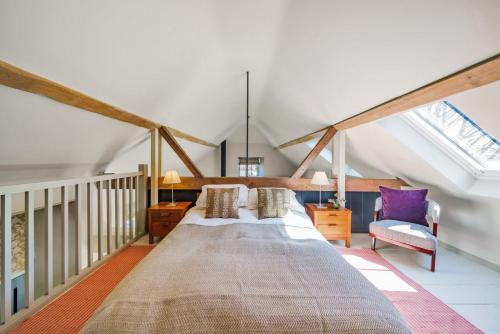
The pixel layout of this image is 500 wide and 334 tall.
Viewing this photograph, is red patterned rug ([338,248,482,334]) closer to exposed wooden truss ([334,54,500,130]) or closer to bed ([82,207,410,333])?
bed ([82,207,410,333])

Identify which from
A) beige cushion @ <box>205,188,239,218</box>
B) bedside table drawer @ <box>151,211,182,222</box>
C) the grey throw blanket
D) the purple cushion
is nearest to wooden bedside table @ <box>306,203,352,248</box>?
the purple cushion

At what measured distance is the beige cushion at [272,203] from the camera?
9.53ft

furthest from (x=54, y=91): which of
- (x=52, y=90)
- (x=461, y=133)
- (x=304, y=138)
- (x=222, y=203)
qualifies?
(x=304, y=138)

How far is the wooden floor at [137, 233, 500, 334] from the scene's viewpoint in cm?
190

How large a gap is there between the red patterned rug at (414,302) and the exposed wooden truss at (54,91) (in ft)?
10.5

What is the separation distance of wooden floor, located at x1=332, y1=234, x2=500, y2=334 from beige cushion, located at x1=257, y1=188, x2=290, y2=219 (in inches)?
55.9

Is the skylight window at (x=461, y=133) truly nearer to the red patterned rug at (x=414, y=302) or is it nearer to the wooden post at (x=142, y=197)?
the red patterned rug at (x=414, y=302)

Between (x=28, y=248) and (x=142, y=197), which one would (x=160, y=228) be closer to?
(x=142, y=197)

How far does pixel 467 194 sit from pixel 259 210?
2.53 metres

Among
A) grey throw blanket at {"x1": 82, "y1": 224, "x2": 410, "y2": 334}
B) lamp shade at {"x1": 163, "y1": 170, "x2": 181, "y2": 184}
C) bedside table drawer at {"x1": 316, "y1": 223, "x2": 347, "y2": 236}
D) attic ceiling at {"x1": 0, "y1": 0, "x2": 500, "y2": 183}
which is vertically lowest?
bedside table drawer at {"x1": 316, "y1": 223, "x2": 347, "y2": 236}

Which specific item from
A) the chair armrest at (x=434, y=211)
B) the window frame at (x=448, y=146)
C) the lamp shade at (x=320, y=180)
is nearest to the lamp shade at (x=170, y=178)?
the lamp shade at (x=320, y=180)

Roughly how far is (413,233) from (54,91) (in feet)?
12.2

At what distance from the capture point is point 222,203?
116 inches

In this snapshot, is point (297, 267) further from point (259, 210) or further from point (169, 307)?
point (259, 210)
